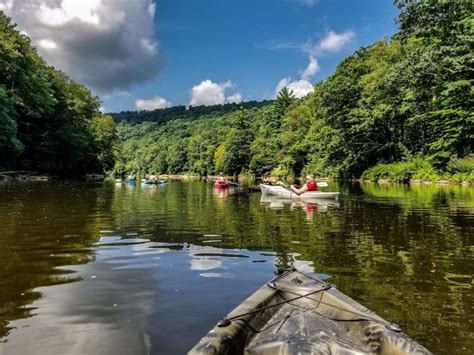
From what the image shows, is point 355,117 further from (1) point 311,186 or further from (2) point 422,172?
(1) point 311,186

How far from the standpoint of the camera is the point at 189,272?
307 inches

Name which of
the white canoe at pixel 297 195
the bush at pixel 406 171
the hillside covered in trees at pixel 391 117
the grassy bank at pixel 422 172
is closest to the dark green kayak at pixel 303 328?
the white canoe at pixel 297 195

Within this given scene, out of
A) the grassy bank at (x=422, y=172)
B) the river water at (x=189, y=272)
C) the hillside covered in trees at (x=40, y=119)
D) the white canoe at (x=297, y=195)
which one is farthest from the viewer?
the hillside covered in trees at (x=40, y=119)

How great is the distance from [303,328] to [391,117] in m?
48.0

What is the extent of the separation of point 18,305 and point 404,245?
8558 mm

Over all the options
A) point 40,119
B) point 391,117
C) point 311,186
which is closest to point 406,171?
point 391,117

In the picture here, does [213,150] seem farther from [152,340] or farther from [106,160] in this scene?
[152,340]

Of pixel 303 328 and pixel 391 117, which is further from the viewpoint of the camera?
pixel 391 117

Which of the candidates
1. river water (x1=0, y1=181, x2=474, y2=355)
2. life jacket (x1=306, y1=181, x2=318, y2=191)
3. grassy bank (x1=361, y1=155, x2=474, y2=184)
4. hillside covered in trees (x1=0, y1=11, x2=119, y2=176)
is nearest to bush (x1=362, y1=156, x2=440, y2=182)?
grassy bank (x1=361, y1=155, x2=474, y2=184)

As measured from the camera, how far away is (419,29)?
29172mm

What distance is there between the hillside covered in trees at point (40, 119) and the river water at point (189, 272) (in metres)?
31.7

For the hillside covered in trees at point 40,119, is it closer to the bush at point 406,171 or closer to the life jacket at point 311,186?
the life jacket at point 311,186

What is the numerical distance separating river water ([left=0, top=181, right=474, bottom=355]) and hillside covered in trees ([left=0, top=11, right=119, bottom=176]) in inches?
1249

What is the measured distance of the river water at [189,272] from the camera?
4910 millimetres
